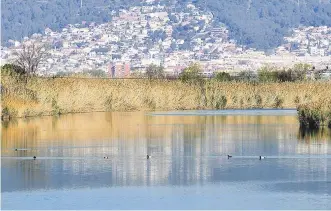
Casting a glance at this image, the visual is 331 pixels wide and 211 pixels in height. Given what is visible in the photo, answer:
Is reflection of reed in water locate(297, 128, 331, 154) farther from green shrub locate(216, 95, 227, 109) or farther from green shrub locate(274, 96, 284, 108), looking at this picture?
green shrub locate(274, 96, 284, 108)

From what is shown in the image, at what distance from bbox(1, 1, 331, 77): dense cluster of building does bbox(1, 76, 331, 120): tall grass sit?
80.2 metres

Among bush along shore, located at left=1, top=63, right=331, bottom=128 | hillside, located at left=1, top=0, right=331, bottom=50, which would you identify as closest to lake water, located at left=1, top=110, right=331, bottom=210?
Result: bush along shore, located at left=1, top=63, right=331, bottom=128

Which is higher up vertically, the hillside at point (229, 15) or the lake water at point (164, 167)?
the hillside at point (229, 15)

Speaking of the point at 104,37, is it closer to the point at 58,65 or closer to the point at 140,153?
the point at 58,65

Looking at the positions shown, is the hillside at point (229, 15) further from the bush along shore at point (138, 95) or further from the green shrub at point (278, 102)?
the green shrub at point (278, 102)

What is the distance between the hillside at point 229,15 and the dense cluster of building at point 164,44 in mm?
1406

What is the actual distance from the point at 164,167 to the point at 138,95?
26.4m

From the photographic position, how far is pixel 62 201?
56.0 feet

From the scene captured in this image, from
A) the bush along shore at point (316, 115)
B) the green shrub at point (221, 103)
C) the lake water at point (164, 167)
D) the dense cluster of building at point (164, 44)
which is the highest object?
the dense cluster of building at point (164, 44)

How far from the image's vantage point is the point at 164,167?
21.5 m

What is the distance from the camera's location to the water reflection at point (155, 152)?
19875 millimetres

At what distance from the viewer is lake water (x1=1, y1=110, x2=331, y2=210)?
1722 cm

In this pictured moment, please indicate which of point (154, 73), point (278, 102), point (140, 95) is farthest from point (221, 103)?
point (154, 73)

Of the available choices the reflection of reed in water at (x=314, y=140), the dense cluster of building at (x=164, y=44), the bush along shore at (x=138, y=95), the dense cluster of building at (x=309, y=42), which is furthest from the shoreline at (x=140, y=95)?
the dense cluster of building at (x=309, y=42)
